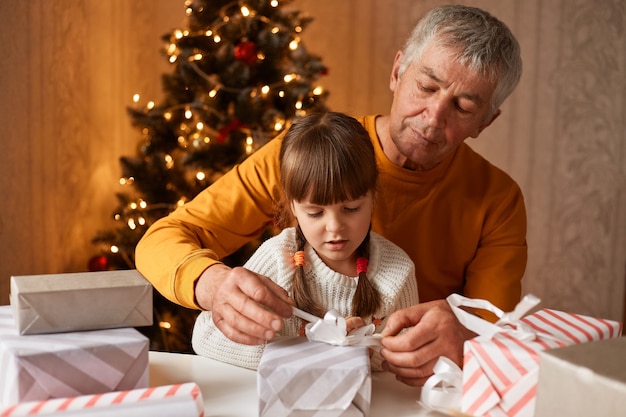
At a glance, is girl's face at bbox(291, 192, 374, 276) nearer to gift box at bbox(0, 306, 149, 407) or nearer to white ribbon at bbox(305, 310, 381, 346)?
white ribbon at bbox(305, 310, 381, 346)

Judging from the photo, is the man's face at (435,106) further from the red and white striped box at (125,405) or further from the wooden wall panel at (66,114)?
the wooden wall panel at (66,114)

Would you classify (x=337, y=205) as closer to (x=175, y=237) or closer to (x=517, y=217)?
(x=175, y=237)

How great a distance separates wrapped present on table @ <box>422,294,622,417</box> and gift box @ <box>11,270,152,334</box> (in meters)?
0.44

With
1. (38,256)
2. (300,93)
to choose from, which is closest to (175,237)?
(300,93)

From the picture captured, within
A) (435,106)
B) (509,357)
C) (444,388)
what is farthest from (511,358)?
(435,106)

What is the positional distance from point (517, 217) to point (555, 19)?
2141mm

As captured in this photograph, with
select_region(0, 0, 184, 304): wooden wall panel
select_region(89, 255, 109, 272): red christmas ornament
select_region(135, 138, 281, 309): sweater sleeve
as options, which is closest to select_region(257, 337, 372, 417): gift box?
select_region(135, 138, 281, 309): sweater sleeve

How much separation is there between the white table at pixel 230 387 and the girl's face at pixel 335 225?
0.78ft

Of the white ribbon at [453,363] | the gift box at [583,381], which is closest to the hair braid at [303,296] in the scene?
the white ribbon at [453,363]

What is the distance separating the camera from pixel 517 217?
5.76 feet

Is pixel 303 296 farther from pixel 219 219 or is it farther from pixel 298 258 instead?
pixel 219 219

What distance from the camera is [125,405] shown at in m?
0.87

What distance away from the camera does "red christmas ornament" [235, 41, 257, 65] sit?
2887 mm

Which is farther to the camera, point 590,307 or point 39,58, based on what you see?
point 590,307
